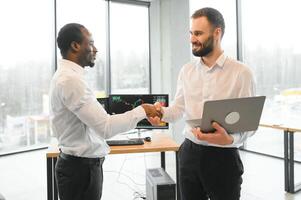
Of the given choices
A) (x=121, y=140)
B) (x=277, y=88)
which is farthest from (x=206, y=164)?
(x=277, y=88)

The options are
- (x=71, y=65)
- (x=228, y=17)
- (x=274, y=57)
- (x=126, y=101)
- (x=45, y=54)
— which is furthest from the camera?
(x=228, y=17)

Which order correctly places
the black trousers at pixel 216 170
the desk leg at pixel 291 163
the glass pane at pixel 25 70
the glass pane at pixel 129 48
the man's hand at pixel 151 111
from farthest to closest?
the glass pane at pixel 129 48 → the glass pane at pixel 25 70 → the desk leg at pixel 291 163 → the man's hand at pixel 151 111 → the black trousers at pixel 216 170

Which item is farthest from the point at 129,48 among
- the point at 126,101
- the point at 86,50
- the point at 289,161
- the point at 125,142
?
the point at 86,50

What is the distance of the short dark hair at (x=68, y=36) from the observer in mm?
1720

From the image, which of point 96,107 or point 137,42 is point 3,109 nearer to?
point 137,42

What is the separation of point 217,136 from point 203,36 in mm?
603

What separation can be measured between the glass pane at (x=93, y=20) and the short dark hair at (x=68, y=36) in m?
3.67

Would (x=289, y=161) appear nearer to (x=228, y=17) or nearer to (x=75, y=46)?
(x=75, y=46)

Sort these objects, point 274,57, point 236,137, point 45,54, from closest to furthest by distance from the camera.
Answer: point 236,137, point 274,57, point 45,54

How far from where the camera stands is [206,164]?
1667 millimetres

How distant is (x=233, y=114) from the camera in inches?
56.3

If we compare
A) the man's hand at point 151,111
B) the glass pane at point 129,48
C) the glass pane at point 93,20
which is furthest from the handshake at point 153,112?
the glass pane at point 129,48

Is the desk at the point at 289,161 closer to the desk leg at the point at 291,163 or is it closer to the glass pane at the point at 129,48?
the desk leg at the point at 291,163

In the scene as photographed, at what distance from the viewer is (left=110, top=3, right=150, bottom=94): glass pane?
5957mm
